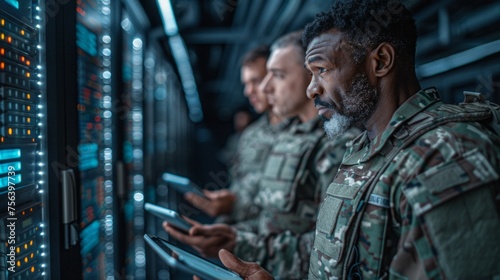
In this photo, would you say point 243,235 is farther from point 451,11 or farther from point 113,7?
point 451,11

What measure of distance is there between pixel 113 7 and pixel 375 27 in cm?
114

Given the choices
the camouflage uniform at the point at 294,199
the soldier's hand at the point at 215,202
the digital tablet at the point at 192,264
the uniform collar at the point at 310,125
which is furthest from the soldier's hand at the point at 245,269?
the soldier's hand at the point at 215,202

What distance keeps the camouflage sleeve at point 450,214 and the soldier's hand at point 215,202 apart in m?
1.97

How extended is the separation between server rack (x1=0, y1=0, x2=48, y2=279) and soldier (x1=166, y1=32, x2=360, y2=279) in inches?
24.8

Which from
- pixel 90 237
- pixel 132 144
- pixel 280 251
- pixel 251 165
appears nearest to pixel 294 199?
pixel 280 251

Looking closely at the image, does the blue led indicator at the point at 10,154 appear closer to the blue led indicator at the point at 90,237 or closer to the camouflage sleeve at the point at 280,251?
the blue led indicator at the point at 90,237

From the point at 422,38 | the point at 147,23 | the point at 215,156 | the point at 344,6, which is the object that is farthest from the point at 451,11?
the point at 215,156

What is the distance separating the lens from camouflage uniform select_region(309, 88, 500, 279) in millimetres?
776

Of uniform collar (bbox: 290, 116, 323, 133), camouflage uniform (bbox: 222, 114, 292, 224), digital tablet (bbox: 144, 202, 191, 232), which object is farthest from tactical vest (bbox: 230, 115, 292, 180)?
digital tablet (bbox: 144, 202, 191, 232)

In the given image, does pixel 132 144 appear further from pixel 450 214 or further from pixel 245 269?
pixel 450 214

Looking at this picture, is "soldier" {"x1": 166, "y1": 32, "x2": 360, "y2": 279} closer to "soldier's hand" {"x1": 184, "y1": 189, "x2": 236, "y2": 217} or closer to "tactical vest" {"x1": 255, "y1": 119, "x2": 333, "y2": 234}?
"tactical vest" {"x1": 255, "y1": 119, "x2": 333, "y2": 234}

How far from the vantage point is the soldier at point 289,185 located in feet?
5.47

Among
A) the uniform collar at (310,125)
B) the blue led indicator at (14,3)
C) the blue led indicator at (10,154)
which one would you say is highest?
the blue led indicator at (14,3)

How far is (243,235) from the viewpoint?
69.7 inches
